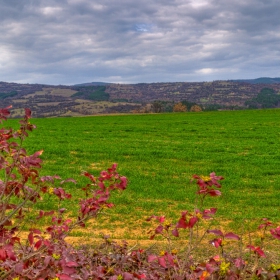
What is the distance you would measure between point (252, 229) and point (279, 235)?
4666mm

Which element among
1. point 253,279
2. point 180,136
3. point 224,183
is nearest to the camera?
point 253,279

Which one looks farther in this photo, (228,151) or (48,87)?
(48,87)

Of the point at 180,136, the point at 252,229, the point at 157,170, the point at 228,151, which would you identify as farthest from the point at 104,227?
the point at 180,136

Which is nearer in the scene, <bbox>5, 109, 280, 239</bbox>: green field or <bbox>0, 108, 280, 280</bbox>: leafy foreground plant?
<bbox>0, 108, 280, 280</bbox>: leafy foreground plant

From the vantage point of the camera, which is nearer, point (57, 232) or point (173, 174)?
point (57, 232)

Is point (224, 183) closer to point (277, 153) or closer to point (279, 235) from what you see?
point (277, 153)

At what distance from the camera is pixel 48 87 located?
625ft

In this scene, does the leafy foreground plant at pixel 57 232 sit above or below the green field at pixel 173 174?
above

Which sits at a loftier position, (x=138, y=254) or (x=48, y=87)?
(x=48, y=87)

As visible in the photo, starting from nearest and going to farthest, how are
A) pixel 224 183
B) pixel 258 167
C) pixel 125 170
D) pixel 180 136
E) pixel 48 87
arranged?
1. pixel 224 183
2. pixel 125 170
3. pixel 258 167
4. pixel 180 136
5. pixel 48 87

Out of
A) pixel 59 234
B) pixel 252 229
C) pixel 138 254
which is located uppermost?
pixel 59 234

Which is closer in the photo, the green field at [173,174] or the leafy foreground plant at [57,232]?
the leafy foreground plant at [57,232]

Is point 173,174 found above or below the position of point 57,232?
below

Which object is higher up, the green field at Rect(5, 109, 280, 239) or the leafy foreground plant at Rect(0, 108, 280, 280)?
the leafy foreground plant at Rect(0, 108, 280, 280)
